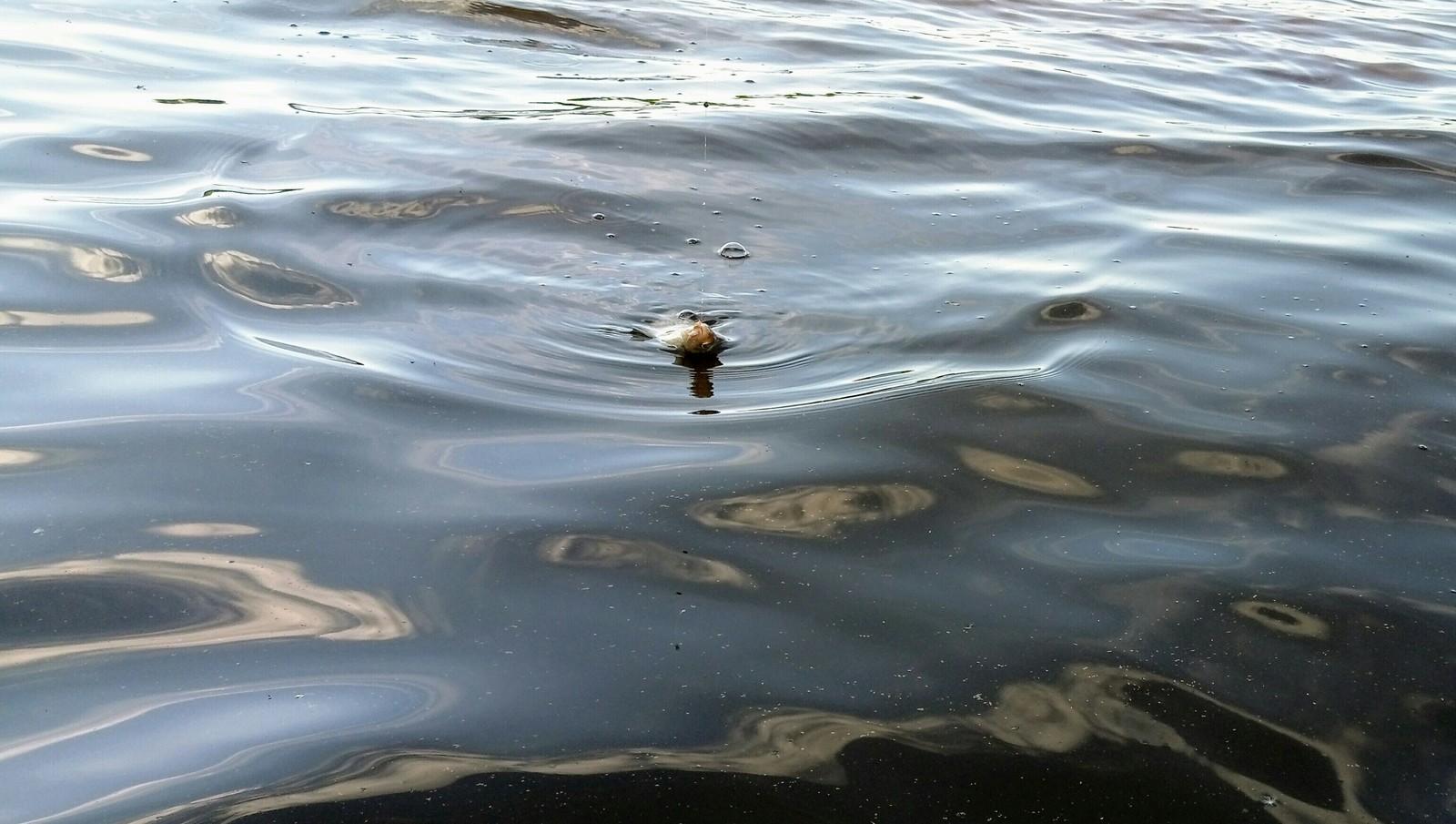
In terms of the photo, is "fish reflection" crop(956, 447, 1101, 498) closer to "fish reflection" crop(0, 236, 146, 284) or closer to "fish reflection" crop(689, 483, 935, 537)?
"fish reflection" crop(689, 483, 935, 537)

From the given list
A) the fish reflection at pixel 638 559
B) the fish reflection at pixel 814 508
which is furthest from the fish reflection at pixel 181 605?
the fish reflection at pixel 814 508

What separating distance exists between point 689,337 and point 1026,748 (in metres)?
1.79

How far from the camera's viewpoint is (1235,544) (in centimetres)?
294

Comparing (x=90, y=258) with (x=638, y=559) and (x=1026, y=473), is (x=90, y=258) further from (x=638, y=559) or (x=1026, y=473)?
(x=1026, y=473)

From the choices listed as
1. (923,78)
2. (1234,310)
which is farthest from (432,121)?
(1234,310)

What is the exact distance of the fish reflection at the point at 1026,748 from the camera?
218cm

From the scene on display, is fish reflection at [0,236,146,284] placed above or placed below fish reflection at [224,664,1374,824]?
above

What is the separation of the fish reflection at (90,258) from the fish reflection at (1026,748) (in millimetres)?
2413

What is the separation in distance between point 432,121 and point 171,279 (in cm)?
222

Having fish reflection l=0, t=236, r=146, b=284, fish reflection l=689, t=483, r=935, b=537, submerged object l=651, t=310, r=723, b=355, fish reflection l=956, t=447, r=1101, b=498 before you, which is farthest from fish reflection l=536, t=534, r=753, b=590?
fish reflection l=0, t=236, r=146, b=284

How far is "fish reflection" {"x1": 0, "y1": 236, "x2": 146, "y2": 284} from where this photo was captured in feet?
13.2

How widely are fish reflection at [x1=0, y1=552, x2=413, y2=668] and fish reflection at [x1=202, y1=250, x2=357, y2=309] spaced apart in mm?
1437

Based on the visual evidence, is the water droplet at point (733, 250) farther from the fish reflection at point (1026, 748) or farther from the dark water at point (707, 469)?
the fish reflection at point (1026, 748)

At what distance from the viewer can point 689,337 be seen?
12.5 feet
